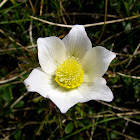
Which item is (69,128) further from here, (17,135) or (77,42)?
(77,42)

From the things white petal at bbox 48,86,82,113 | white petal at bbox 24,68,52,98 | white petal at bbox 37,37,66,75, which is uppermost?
white petal at bbox 37,37,66,75

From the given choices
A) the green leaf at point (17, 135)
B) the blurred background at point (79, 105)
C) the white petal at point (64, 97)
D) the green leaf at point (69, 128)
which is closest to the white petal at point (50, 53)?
the white petal at point (64, 97)

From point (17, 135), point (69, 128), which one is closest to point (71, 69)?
point (69, 128)

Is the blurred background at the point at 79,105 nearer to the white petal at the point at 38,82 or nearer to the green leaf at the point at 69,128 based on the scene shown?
the green leaf at the point at 69,128

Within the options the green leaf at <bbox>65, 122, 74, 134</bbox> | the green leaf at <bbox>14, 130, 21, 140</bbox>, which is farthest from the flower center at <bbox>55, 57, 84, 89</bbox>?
the green leaf at <bbox>14, 130, 21, 140</bbox>

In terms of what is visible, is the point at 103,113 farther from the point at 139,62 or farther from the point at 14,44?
the point at 14,44

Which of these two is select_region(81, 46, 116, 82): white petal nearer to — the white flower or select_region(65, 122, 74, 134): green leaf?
the white flower

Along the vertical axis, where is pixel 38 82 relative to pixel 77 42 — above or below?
below

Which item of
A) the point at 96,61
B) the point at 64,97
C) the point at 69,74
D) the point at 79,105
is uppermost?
the point at 96,61
